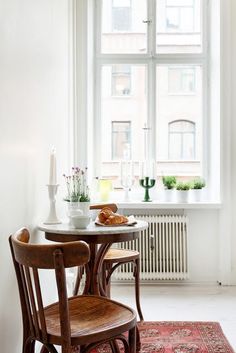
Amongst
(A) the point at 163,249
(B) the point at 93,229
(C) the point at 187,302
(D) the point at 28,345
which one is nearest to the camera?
(D) the point at 28,345

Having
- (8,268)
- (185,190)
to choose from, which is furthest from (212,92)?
(8,268)

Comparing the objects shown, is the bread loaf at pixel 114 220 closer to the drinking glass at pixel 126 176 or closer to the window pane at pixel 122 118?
the drinking glass at pixel 126 176

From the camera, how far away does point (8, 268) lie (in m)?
1.89

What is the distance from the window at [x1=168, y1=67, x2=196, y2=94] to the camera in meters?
4.35

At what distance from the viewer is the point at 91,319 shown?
5.72 feet

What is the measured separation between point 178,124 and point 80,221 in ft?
7.81

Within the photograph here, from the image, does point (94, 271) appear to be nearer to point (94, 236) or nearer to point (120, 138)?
point (94, 236)

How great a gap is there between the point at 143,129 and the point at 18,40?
246 centimetres

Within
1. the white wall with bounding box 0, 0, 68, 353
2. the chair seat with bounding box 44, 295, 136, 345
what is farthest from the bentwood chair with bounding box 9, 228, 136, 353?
the white wall with bounding box 0, 0, 68, 353

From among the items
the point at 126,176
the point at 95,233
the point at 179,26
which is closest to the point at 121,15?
the point at 179,26

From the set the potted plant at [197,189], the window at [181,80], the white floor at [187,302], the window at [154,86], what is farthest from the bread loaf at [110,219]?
the window at [181,80]

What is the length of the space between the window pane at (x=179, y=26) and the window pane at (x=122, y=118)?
1.16 ft

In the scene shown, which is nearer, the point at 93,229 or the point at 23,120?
the point at 23,120

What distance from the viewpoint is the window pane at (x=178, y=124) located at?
4336 mm
